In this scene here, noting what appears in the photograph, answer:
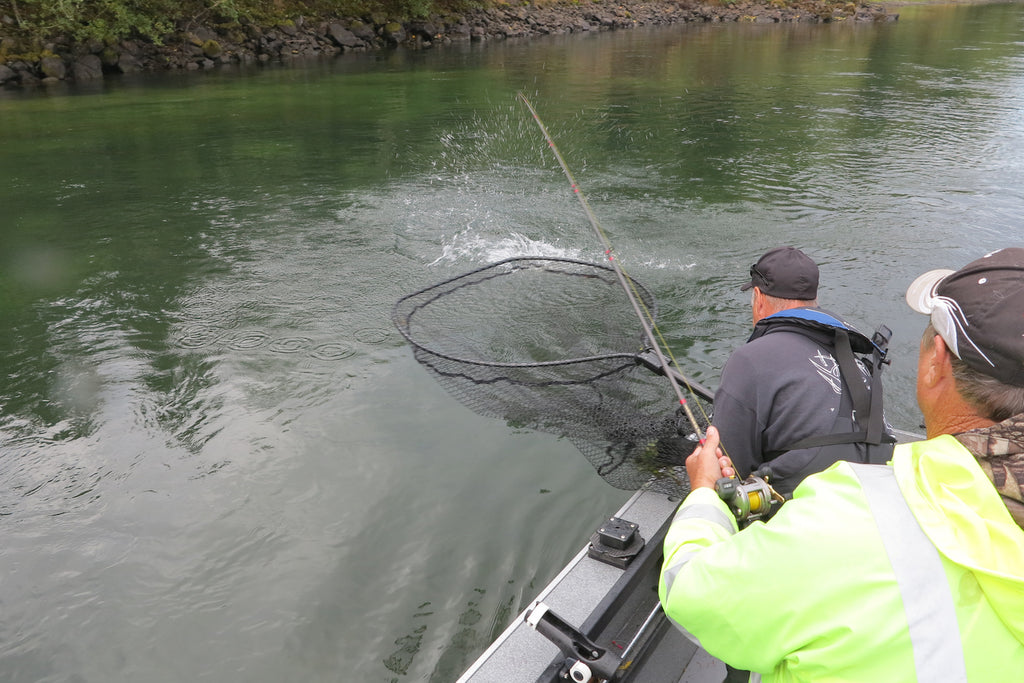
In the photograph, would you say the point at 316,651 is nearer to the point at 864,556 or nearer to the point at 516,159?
the point at 864,556

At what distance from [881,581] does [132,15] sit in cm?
3404

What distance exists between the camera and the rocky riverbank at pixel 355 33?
25875 mm

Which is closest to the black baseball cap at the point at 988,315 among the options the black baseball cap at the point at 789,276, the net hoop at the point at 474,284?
the black baseball cap at the point at 789,276

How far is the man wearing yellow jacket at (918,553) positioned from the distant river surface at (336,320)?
2684 millimetres

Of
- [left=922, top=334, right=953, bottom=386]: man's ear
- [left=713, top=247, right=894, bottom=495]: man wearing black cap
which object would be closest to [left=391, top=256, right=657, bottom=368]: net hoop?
[left=713, top=247, right=894, bottom=495]: man wearing black cap

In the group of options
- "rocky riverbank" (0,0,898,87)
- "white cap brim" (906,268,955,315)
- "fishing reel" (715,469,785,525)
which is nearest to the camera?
"white cap brim" (906,268,955,315)

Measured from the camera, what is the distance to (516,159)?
45.8 ft

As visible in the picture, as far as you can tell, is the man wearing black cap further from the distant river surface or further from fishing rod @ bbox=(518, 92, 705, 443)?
the distant river surface

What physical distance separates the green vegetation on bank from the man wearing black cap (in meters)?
30.3

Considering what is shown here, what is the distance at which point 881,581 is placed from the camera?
1255 mm

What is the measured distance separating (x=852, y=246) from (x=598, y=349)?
5.38 metres

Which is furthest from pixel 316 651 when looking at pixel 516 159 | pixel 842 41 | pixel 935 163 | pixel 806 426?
pixel 842 41

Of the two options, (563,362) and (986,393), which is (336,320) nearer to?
(563,362)

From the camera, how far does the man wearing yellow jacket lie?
3.99ft
